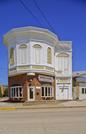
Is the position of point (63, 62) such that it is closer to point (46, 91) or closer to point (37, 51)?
point (46, 91)

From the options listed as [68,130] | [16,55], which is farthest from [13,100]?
[68,130]

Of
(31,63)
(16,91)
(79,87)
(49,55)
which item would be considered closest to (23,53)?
(31,63)

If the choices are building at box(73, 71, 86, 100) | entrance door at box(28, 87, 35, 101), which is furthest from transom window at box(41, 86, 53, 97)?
building at box(73, 71, 86, 100)

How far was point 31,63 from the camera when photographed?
3844 centimetres

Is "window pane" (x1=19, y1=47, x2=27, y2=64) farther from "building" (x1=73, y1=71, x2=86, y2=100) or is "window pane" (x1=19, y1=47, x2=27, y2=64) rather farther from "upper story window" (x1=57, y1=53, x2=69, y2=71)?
"building" (x1=73, y1=71, x2=86, y2=100)

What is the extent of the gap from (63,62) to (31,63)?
6.99 metres

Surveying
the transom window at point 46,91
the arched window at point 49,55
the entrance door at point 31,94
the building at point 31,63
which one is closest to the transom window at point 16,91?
the building at point 31,63

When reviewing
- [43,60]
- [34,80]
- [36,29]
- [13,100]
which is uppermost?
[36,29]

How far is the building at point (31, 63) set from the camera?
38.4 metres

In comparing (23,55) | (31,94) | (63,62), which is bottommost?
(31,94)

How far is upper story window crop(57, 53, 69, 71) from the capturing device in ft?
144

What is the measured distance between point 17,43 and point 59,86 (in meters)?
9.34

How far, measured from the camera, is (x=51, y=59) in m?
40.9

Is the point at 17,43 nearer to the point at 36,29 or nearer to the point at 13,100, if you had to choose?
the point at 36,29
